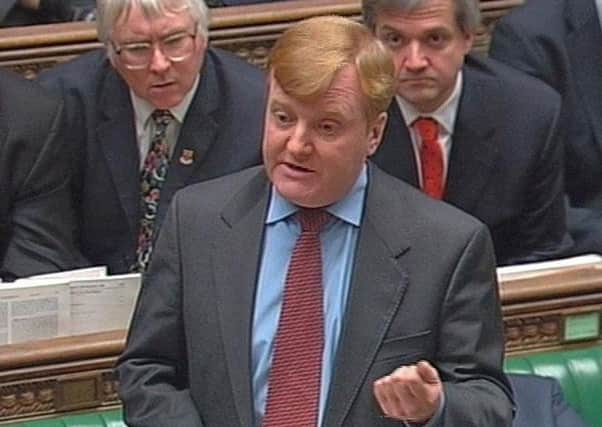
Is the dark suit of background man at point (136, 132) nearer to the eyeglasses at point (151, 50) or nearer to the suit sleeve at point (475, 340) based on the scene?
the eyeglasses at point (151, 50)

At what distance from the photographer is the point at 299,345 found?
6.00 feet

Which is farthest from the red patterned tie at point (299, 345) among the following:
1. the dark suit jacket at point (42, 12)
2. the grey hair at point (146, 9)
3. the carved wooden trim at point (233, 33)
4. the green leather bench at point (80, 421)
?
the dark suit jacket at point (42, 12)

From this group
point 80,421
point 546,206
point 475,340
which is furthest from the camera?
point 546,206

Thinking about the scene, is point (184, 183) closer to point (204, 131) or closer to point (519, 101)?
point (204, 131)

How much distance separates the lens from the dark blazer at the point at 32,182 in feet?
9.00

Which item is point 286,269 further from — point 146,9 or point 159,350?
point 146,9

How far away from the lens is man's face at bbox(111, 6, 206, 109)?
2703mm

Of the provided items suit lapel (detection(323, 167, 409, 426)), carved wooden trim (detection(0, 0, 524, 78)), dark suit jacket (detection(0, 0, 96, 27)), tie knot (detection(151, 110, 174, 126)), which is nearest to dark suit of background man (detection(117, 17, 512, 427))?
suit lapel (detection(323, 167, 409, 426))

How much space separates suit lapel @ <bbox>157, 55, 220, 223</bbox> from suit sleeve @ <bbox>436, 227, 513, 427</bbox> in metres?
1.04

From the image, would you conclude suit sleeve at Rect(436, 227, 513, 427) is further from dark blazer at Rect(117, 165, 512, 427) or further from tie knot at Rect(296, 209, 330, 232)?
tie knot at Rect(296, 209, 330, 232)

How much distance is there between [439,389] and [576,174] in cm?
162

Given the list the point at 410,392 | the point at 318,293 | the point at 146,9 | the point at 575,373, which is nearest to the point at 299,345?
the point at 318,293

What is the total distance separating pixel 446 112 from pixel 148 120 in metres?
0.50

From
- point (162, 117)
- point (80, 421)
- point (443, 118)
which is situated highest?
point (162, 117)
